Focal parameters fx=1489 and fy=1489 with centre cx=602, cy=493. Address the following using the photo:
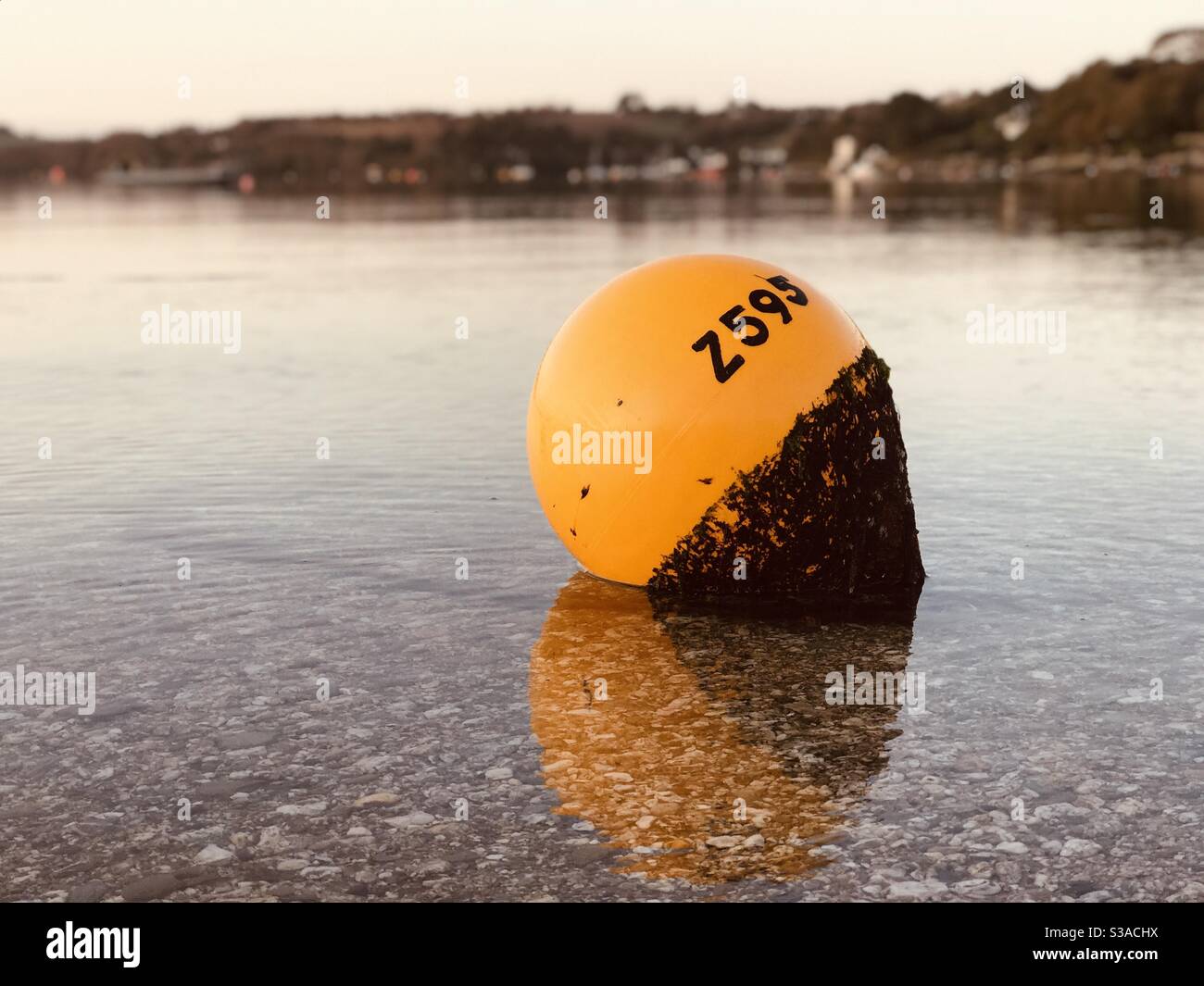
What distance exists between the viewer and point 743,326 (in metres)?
8.80

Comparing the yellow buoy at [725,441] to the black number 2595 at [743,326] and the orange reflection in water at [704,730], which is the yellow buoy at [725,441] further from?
the orange reflection in water at [704,730]

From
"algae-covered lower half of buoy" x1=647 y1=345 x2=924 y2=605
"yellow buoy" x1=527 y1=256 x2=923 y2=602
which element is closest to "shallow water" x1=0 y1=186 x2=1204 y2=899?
"algae-covered lower half of buoy" x1=647 y1=345 x2=924 y2=605

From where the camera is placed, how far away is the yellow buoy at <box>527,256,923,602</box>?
28.5 feet

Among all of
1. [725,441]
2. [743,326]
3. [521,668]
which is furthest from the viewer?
[743,326]

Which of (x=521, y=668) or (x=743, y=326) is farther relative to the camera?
(x=743, y=326)

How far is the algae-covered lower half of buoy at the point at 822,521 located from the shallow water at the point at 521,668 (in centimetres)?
38

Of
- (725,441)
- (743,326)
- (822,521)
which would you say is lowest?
(822,521)

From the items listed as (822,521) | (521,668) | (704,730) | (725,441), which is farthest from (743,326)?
(704,730)

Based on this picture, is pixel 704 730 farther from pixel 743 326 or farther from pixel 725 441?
pixel 743 326

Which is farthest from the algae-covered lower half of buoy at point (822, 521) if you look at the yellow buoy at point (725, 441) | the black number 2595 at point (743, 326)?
the black number 2595 at point (743, 326)

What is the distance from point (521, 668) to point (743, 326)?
243cm

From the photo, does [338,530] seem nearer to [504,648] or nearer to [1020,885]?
[504,648]

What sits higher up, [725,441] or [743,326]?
[743,326]

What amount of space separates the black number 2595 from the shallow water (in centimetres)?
154
